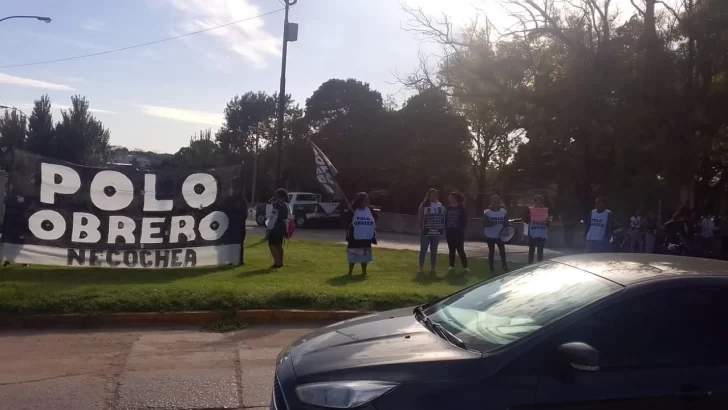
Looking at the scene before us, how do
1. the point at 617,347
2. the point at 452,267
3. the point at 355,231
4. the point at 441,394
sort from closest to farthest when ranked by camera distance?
the point at 441,394 < the point at 617,347 < the point at 355,231 < the point at 452,267

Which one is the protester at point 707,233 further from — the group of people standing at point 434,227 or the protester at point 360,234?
the protester at point 360,234

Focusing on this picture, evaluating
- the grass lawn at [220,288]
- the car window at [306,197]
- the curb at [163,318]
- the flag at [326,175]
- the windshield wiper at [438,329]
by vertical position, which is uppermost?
the flag at [326,175]

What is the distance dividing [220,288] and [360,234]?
12.0 ft

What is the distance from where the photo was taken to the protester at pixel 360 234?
12844 mm

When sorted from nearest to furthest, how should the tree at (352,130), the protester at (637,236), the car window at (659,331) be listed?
the car window at (659,331) → the protester at (637,236) → the tree at (352,130)

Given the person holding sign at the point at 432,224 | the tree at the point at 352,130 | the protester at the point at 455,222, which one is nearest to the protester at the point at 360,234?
the person holding sign at the point at 432,224

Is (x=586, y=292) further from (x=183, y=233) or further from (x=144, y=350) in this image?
(x=183, y=233)

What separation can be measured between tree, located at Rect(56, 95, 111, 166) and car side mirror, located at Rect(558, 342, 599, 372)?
4946cm

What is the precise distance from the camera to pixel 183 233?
1303 cm

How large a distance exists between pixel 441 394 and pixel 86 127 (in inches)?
2063

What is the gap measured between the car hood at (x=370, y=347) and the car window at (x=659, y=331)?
707 mm

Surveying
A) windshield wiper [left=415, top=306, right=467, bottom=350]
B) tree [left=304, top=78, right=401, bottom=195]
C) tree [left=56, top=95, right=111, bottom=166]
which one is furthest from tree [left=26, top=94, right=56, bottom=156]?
windshield wiper [left=415, top=306, right=467, bottom=350]

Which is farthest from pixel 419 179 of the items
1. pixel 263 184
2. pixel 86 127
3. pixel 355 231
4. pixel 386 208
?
pixel 355 231

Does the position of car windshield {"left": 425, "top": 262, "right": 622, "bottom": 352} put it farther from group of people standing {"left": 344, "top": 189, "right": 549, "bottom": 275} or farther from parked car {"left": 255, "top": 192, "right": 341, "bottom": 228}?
parked car {"left": 255, "top": 192, "right": 341, "bottom": 228}
